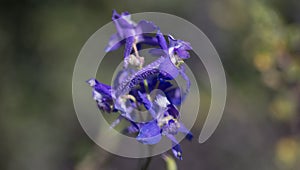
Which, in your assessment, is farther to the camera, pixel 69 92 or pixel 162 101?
pixel 69 92

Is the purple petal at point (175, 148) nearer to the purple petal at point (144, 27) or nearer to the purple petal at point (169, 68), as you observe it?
the purple petal at point (169, 68)

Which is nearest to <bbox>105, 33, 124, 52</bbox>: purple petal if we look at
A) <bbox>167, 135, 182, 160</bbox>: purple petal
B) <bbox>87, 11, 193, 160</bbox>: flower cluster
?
<bbox>87, 11, 193, 160</bbox>: flower cluster

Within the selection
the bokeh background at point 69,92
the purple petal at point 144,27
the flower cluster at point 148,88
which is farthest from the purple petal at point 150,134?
the bokeh background at point 69,92

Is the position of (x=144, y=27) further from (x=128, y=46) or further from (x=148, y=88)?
(x=148, y=88)

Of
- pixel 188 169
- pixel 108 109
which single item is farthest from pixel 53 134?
pixel 108 109

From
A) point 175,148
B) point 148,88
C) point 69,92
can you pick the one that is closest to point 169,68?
point 148,88

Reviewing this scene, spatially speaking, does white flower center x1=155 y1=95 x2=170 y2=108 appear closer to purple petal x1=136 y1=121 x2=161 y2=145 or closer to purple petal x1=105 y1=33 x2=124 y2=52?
purple petal x1=136 y1=121 x2=161 y2=145
